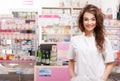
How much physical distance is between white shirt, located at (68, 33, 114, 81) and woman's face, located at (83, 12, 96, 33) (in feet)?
0.33

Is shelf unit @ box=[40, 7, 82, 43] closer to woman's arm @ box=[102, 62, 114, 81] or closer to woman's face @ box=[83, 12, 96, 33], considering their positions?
woman's face @ box=[83, 12, 96, 33]

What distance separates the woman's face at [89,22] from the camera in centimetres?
246

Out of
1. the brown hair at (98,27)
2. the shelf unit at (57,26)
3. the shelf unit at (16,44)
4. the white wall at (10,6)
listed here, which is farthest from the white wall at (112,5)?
the brown hair at (98,27)

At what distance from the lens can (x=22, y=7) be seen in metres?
9.05

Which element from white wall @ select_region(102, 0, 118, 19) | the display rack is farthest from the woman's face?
white wall @ select_region(102, 0, 118, 19)

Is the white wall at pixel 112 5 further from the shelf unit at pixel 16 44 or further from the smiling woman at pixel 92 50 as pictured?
the smiling woman at pixel 92 50

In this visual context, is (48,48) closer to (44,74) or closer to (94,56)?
(44,74)

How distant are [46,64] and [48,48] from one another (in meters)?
0.25

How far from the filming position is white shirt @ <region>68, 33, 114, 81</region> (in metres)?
2.42

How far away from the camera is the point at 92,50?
2.42 m

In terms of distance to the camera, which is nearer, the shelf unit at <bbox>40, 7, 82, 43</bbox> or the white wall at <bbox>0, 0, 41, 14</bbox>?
the shelf unit at <bbox>40, 7, 82, 43</bbox>

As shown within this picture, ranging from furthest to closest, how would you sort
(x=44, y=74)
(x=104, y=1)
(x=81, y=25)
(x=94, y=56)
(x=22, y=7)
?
1. (x=22, y=7)
2. (x=104, y=1)
3. (x=44, y=74)
4. (x=81, y=25)
5. (x=94, y=56)

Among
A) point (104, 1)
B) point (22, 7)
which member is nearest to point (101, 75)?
point (104, 1)

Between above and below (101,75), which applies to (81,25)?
above
